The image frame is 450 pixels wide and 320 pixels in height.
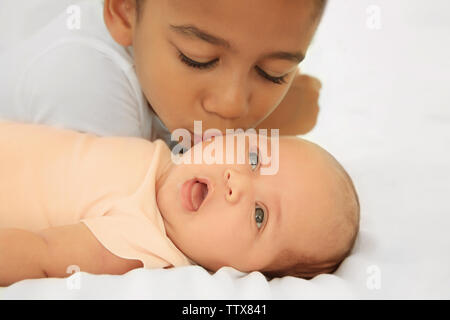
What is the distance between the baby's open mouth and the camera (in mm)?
898

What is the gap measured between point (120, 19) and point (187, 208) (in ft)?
1.47

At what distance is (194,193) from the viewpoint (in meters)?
0.92

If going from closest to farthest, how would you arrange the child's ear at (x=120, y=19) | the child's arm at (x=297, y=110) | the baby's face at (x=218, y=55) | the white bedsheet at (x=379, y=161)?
the white bedsheet at (x=379, y=161), the baby's face at (x=218, y=55), the child's ear at (x=120, y=19), the child's arm at (x=297, y=110)

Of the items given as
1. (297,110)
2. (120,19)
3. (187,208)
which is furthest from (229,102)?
(297,110)

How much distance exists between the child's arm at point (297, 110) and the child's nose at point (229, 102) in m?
0.40

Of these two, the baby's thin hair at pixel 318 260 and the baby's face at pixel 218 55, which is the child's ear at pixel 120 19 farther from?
the baby's thin hair at pixel 318 260

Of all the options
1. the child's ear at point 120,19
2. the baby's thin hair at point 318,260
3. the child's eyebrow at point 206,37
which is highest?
the child's ear at point 120,19

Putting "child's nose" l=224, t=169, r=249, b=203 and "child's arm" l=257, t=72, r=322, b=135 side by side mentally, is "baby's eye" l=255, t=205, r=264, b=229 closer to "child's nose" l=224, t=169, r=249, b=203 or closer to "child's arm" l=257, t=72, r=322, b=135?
"child's nose" l=224, t=169, r=249, b=203

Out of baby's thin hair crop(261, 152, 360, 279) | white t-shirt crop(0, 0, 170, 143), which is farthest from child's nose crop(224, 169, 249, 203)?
white t-shirt crop(0, 0, 170, 143)

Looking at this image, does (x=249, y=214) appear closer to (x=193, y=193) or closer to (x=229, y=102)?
(x=193, y=193)

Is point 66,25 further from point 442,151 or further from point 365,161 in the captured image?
point 442,151

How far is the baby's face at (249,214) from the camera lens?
882 millimetres

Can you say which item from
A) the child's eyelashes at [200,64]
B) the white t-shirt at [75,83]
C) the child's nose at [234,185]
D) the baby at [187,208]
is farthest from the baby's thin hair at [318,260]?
the white t-shirt at [75,83]

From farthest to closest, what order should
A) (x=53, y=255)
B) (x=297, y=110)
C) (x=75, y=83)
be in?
(x=297, y=110) < (x=75, y=83) < (x=53, y=255)
